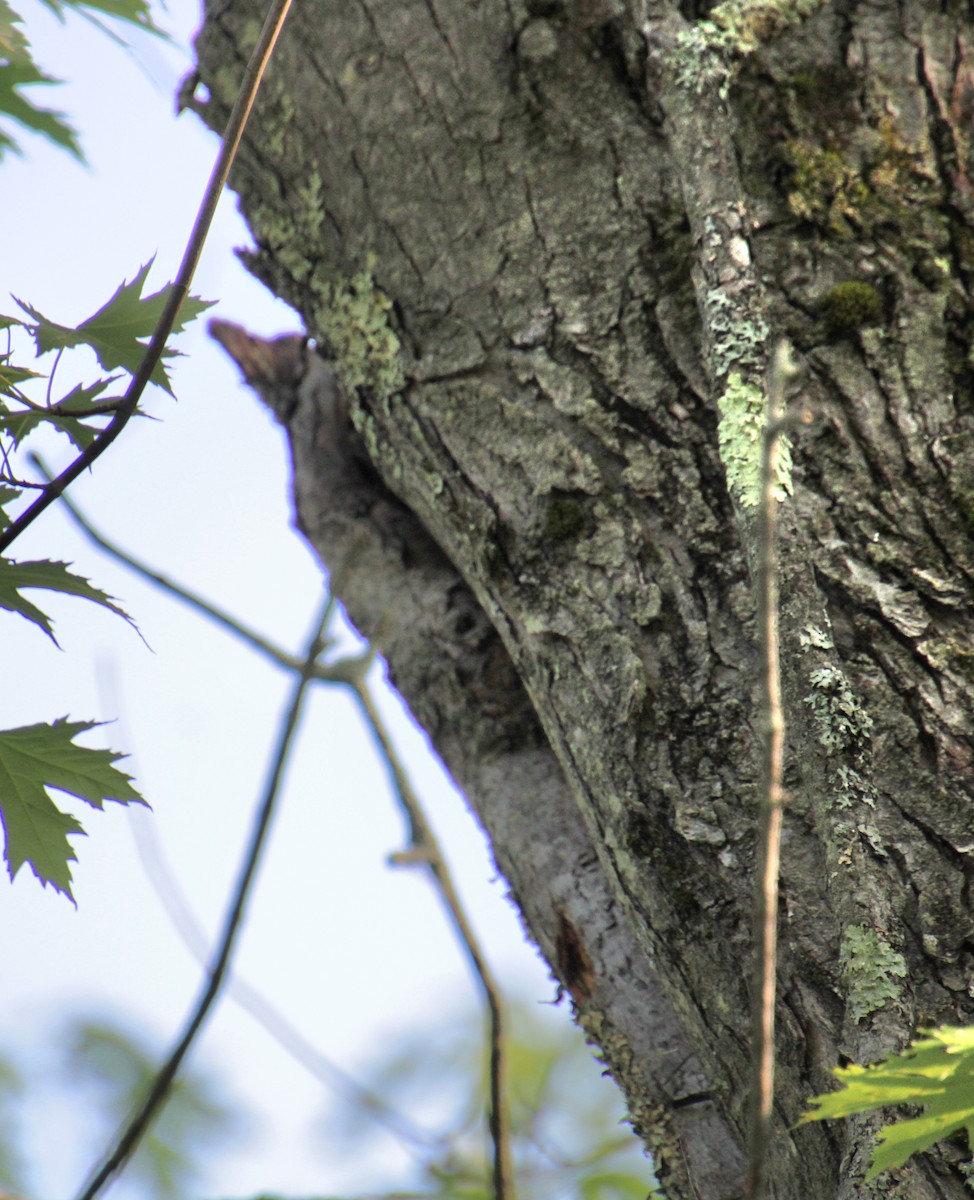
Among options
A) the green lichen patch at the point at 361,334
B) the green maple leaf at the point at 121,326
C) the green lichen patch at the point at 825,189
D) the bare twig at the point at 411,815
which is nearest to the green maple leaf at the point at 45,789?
the bare twig at the point at 411,815

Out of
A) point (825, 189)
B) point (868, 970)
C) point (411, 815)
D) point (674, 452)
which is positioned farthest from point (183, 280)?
point (411, 815)

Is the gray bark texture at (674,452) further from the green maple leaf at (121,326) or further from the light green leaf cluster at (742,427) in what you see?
the green maple leaf at (121,326)

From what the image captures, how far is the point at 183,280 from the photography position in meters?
1.21

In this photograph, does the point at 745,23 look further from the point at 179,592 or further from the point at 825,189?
the point at 179,592

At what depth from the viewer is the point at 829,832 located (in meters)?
1.15

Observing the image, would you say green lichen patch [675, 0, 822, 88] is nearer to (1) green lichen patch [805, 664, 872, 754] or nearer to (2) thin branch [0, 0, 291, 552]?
(2) thin branch [0, 0, 291, 552]

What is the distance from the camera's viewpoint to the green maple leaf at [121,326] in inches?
54.0

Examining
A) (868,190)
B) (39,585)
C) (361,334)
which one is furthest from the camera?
(361,334)

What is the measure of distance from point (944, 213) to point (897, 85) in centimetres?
22

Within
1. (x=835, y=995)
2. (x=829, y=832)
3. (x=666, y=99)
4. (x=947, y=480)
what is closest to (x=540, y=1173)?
(x=835, y=995)

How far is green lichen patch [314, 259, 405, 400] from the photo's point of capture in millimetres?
1715

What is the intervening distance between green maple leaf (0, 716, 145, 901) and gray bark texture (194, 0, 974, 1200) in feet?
2.08

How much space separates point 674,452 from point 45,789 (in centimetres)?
102

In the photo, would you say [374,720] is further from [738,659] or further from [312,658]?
[738,659]
